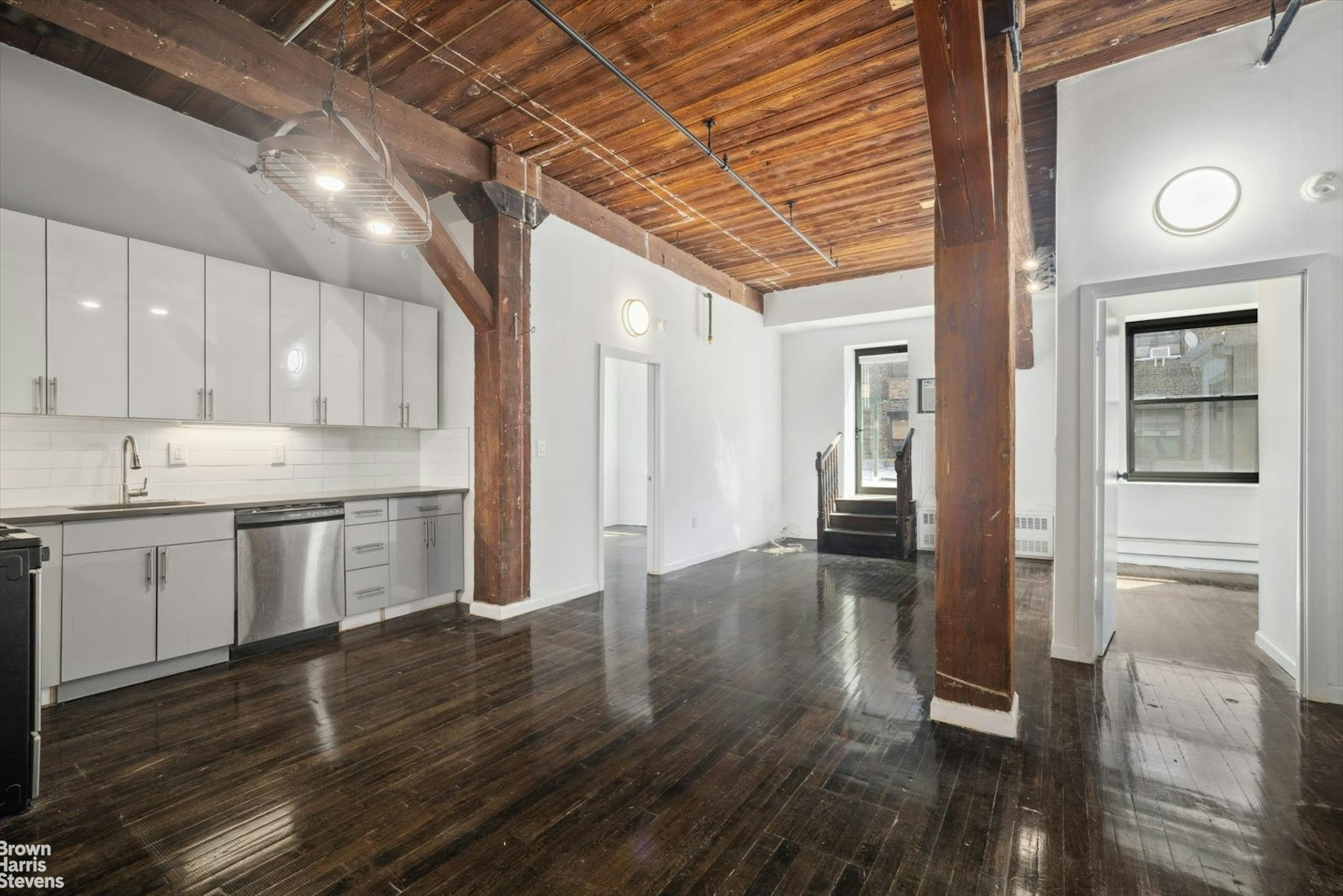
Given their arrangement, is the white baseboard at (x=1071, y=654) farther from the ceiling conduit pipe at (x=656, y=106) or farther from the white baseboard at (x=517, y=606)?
the ceiling conduit pipe at (x=656, y=106)

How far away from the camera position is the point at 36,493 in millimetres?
3301

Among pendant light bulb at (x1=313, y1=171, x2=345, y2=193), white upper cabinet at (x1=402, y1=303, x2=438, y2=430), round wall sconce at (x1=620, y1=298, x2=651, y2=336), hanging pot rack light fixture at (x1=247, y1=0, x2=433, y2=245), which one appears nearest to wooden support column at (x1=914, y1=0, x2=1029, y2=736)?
hanging pot rack light fixture at (x1=247, y1=0, x2=433, y2=245)

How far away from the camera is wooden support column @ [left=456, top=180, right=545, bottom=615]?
4578 millimetres

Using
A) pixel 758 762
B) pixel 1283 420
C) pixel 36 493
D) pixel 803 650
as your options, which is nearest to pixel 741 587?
pixel 803 650

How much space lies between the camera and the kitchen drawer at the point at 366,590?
4242mm

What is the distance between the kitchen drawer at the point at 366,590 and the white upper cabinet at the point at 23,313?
1.90m

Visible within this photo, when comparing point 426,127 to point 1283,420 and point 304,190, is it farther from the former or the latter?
point 1283,420

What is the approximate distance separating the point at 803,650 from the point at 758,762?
1.46m

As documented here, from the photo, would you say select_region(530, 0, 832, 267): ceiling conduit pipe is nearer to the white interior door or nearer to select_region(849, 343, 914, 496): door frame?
the white interior door

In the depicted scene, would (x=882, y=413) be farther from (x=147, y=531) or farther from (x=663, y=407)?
(x=147, y=531)

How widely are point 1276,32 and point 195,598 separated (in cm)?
635

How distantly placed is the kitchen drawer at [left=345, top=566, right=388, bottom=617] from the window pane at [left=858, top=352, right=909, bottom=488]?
20.4 feet

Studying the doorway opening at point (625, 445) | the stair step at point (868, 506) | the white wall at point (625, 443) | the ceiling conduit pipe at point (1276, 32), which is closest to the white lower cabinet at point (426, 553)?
the doorway opening at point (625, 445)

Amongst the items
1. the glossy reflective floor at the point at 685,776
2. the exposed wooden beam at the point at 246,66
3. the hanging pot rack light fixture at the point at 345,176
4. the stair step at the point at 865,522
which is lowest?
the glossy reflective floor at the point at 685,776
